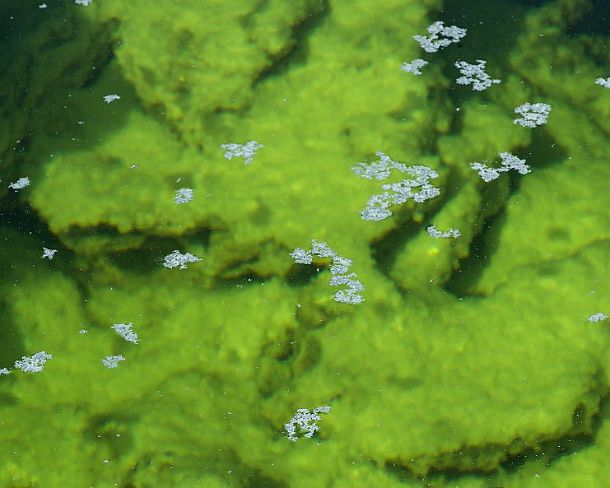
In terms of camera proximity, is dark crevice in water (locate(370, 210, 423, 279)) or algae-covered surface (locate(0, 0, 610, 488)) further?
dark crevice in water (locate(370, 210, 423, 279))

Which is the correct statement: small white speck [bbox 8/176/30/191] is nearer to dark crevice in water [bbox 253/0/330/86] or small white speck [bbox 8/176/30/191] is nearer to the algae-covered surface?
the algae-covered surface

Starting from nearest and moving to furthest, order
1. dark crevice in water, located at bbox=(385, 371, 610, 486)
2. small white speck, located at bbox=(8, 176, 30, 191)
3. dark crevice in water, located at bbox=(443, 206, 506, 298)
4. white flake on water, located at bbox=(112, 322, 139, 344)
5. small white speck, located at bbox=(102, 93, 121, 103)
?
dark crevice in water, located at bbox=(385, 371, 610, 486) < white flake on water, located at bbox=(112, 322, 139, 344) < dark crevice in water, located at bbox=(443, 206, 506, 298) < small white speck, located at bbox=(8, 176, 30, 191) < small white speck, located at bbox=(102, 93, 121, 103)

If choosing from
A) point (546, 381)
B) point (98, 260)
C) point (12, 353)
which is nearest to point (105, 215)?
point (98, 260)

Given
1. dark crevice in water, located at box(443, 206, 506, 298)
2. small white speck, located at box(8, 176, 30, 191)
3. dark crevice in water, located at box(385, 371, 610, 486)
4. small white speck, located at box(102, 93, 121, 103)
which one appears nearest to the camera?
dark crevice in water, located at box(385, 371, 610, 486)

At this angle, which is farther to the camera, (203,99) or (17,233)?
(203,99)

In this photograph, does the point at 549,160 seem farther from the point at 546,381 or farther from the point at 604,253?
the point at 546,381

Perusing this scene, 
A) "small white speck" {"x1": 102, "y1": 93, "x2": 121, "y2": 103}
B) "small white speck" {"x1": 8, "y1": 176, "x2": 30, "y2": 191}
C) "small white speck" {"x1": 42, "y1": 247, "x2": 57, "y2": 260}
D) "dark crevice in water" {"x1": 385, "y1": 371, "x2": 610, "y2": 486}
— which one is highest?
"small white speck" {"x1": 102, "y1": 93, "x2": 121, "y2": 103}

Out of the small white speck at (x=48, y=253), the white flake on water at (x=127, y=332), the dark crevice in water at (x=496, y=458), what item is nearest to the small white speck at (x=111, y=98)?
the small white speck at (x=48, y=253)

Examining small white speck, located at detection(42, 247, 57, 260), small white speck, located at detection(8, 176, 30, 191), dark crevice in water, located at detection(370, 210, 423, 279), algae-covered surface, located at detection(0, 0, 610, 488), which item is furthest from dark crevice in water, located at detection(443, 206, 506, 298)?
small white speck, located at detection(8, 176, 30, 191)
